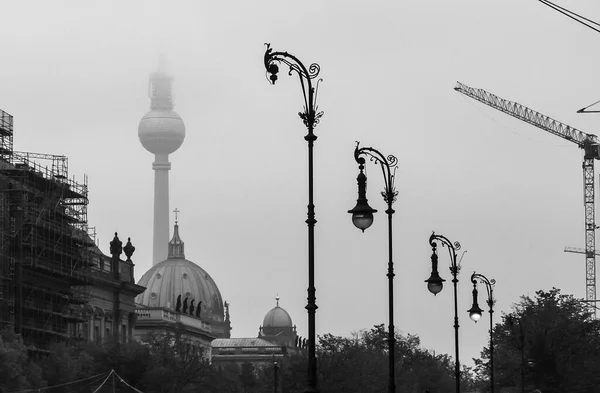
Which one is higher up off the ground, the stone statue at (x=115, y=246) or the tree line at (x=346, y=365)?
the stone statue at (x=115, y=246)

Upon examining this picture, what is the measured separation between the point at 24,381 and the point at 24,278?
26.7m

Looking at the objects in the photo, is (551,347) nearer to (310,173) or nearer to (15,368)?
(15,368)

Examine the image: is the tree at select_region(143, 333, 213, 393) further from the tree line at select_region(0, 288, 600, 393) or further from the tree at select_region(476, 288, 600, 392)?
the tree at select_region(476, 288, 600, 392)

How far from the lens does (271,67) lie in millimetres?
52188

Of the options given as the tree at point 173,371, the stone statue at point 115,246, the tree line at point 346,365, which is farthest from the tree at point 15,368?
the stone statue at point 115,246

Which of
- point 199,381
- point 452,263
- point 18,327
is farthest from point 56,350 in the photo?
point 452,263

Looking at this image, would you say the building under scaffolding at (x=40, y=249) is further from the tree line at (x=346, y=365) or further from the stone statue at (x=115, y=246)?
the stone statue at (x=115, y=246)

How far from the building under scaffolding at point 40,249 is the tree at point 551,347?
3897 cm

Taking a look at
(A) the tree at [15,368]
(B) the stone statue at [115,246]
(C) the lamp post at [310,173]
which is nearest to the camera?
(C) the lamp post at [310,173]

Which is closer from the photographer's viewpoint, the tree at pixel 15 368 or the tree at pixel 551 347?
the tree at pixel 15 368

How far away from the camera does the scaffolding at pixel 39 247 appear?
14688 centimetres

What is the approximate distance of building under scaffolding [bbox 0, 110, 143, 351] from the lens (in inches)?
5787

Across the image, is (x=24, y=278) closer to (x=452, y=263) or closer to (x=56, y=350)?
(x=56, y=350)

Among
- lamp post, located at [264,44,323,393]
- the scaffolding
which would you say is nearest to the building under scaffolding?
the scaffolding
